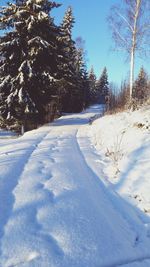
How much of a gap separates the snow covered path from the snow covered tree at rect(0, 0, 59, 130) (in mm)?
12666

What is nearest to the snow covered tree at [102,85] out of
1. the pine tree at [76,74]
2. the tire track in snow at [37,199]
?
the pine tree at [76,74]

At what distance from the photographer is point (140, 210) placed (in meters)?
4.91

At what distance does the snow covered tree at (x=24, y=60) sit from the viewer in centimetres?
1869

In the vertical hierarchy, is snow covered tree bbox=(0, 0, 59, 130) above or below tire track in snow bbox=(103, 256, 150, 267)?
above

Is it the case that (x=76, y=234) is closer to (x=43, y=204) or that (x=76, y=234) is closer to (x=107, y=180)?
(x=43, y=204)

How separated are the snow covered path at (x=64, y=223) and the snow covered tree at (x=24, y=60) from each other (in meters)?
12.7

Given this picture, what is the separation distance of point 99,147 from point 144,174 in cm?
468

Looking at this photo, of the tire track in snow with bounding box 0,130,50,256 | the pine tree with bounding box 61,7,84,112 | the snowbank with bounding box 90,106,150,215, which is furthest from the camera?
the pine tree with bounding box 61,7,84,112

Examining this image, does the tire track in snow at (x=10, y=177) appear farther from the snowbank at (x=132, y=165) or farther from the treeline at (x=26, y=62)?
the treeline at (x=26, y=62)

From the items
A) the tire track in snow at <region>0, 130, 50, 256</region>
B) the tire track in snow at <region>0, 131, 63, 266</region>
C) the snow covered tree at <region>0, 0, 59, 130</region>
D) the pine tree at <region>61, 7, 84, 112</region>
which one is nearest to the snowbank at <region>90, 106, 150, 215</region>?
the tire track in snow at <region>0, 131, 63, 266</region>

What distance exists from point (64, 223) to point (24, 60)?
53.9 feet

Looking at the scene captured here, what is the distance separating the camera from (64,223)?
395cm

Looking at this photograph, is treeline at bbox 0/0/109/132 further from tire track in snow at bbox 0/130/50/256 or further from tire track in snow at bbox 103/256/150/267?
tire track in snow at bbox 103/256/150/267

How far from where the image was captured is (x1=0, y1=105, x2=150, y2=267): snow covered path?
10.5 ft
